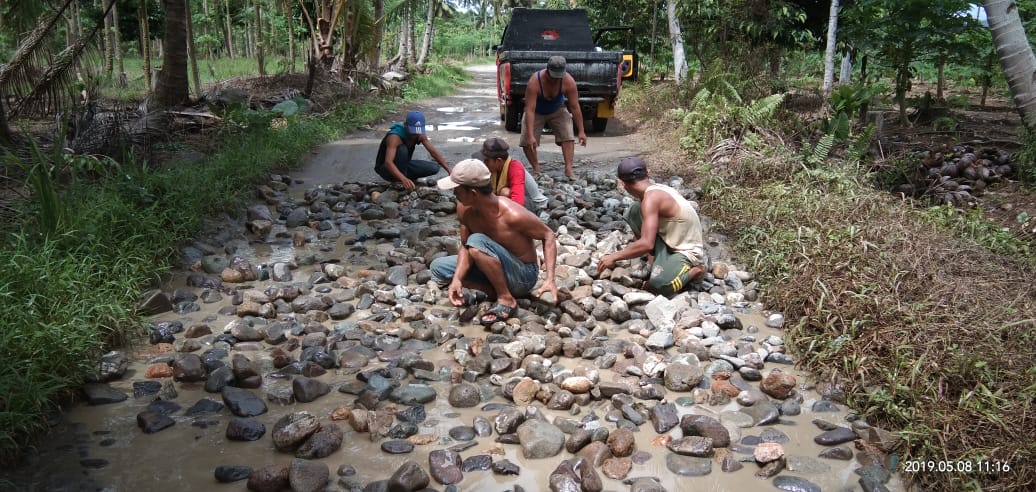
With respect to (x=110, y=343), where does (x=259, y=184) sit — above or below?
above

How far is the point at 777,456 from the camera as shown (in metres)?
2.90

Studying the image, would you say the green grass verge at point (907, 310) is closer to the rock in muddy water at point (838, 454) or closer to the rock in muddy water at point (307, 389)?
the rock in muddy water at point (838, 454)

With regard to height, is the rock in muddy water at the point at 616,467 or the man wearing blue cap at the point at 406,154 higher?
the man wearing blue cap at the point at 406,154

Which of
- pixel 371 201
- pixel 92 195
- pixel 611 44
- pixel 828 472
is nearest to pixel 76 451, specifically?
→ pixel 92 195

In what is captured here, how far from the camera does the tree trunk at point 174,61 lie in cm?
869

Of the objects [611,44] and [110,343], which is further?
[611,44]

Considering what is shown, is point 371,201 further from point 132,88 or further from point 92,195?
point 132,88

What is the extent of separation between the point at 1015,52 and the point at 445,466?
684cm

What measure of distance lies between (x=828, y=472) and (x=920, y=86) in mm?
16896

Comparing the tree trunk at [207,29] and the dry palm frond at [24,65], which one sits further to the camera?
the tree trunk at [207,29]

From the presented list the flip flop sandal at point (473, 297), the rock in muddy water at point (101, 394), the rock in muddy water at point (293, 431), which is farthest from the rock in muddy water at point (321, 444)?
the flip flop sandal at point (473, 297)

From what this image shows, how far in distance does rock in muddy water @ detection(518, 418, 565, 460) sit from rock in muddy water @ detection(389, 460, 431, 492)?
0.47 meters

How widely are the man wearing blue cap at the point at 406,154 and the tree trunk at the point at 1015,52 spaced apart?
5.42 metres

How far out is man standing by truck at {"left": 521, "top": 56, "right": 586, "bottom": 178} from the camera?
713cm
